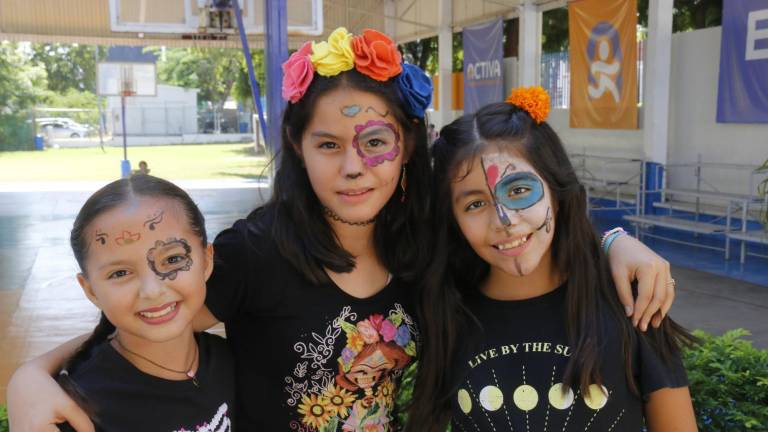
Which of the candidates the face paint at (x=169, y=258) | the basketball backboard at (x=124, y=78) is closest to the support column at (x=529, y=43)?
the face paint at (x=169, y=258)

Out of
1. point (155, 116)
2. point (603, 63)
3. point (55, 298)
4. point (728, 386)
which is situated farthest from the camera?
point (155, 116)

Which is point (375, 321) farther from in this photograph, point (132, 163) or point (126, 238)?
point (132, 163)

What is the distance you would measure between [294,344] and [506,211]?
1.80ft

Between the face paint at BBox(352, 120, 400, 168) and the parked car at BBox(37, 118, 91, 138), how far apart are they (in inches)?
1421

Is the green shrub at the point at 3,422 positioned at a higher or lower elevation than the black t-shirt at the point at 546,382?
lower

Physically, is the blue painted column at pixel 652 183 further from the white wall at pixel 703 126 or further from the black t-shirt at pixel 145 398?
the black t-shirt at pixel 145 398

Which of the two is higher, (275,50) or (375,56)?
(275,50)

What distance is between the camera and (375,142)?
172cm

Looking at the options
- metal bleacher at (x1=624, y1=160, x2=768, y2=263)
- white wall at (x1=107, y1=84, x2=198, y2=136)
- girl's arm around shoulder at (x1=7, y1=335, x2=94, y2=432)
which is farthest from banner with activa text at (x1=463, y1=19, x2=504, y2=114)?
white wall at (x1=107, y1=84, x2=198, y2=136)

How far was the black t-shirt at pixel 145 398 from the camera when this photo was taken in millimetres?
1473

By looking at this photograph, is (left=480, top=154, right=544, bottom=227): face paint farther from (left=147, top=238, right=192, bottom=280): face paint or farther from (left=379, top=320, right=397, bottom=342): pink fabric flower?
(left=147, top=238, right=192, bottom=280): face paint

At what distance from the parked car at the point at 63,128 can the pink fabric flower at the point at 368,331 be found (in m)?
36.2

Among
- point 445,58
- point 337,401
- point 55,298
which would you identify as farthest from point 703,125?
point 337,401

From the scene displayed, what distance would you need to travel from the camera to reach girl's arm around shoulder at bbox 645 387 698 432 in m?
1.56
